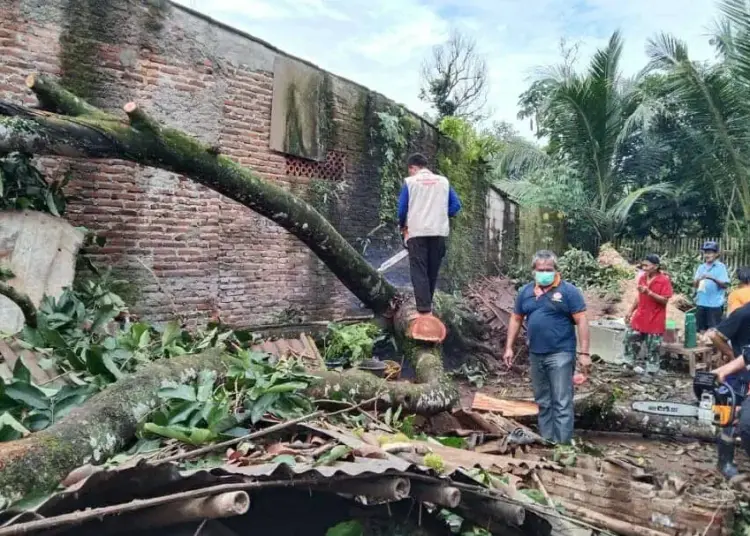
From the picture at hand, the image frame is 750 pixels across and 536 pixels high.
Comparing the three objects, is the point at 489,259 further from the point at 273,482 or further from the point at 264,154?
the point at 273,482

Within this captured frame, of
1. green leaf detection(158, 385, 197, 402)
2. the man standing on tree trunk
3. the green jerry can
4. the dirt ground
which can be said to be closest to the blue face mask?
the man standing on tree trunk

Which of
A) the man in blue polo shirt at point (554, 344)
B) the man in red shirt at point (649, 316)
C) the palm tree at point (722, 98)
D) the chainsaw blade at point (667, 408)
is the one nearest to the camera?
the man in blue polo shirt at point (554, 344)

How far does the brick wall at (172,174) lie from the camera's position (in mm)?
5781

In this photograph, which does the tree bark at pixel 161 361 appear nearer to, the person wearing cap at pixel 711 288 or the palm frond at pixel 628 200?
the person wearing cap at pixel 711 288

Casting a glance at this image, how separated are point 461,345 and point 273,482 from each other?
20.5 feet

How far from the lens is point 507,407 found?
5531mm

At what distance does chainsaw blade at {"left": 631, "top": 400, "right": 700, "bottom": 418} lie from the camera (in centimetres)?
527

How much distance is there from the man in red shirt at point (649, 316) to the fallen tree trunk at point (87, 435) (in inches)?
251

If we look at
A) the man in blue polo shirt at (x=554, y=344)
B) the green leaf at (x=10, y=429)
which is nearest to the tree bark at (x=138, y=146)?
the man in blue polo shirt at (x=554, y=344)

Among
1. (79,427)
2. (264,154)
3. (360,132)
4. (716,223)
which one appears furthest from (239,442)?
(716,223)

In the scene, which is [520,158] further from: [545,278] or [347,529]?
[347,529]

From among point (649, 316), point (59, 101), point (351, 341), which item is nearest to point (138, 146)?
point (59, 101)

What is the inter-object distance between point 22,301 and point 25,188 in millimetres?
1498

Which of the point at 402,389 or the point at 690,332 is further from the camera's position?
the point at 690,332
